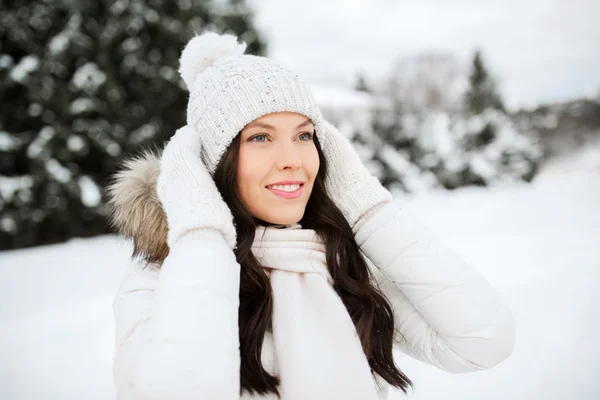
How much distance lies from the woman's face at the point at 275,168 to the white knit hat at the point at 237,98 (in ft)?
0.15

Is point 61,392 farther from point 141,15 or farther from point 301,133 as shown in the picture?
point 141,15

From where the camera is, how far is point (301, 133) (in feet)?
4.61

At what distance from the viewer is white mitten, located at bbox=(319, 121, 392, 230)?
141 centimetres

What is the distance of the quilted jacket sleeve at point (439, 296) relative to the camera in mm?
1206

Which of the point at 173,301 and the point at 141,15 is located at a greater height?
the point at 141,15

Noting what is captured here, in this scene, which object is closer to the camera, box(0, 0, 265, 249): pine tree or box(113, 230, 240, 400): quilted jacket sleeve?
box(113, 230, 240, 400): quilted jacket sleeve

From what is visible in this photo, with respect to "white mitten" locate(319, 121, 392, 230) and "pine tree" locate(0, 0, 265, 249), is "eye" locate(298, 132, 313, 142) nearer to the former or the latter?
"white mitten" locate(319, 121, 392, 230)

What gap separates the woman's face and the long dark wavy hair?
0.05 meters

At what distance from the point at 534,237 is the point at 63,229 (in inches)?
386

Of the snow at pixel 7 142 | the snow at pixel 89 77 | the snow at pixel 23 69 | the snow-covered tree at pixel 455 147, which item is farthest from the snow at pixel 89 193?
the snow-covered tree at pixel 455 147

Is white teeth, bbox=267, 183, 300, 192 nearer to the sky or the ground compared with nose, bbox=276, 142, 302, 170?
nearer to the ground

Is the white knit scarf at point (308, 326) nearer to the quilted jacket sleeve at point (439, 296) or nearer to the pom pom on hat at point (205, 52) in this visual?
the quilted jacket sleeve at point (439, 296)

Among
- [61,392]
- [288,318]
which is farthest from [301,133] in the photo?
[61,392]

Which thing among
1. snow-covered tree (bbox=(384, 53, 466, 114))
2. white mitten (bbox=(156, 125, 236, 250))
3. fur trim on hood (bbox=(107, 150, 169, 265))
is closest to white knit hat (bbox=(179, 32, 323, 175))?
white mitten (bbox=(156, 125, 236, 250))
